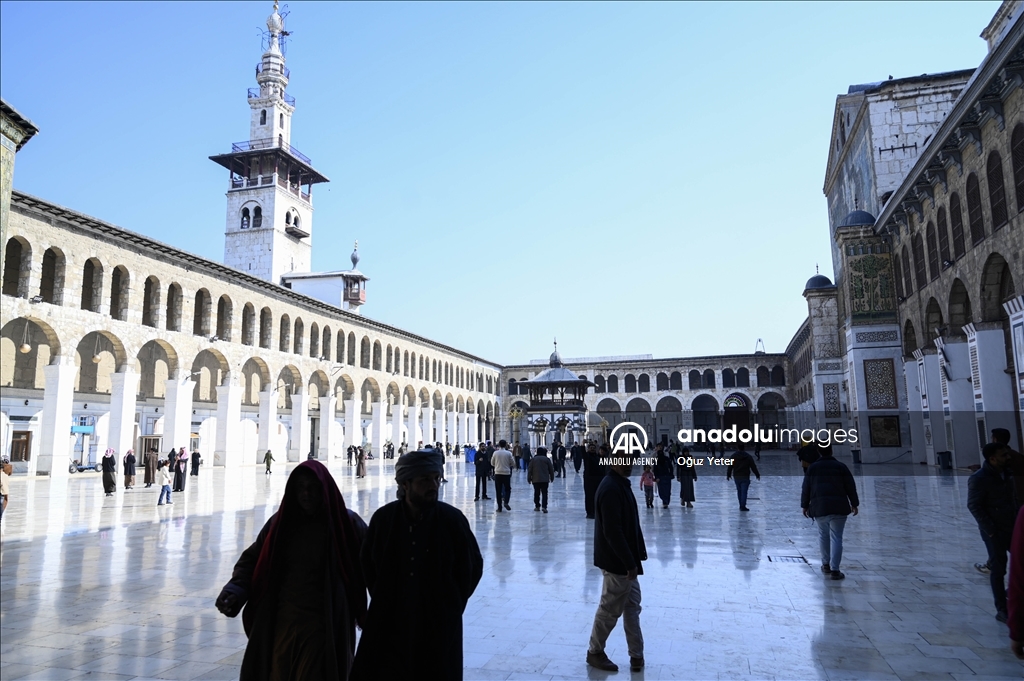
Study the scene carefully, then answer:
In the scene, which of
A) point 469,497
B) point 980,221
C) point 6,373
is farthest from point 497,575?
point 6,373

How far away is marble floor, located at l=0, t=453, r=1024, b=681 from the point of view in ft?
12.6

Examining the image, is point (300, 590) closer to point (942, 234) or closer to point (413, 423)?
point (942, 234)

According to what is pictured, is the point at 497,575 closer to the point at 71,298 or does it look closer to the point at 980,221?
the point at 980,221

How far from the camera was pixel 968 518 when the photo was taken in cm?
928

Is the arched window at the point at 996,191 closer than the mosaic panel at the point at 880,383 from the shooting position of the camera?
Yes

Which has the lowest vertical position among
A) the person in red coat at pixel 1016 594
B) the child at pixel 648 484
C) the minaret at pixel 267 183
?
the child at pixel 648 484

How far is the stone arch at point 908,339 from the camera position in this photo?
2021cm

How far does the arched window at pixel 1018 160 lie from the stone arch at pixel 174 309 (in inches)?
955

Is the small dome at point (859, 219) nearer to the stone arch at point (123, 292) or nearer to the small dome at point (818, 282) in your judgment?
the small dome at point (818, 282)

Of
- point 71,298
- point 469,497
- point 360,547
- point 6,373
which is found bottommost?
point 469,497

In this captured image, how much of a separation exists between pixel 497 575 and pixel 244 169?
147 ft

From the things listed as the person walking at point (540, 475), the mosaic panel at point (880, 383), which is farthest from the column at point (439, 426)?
the person walking at point (540, 475)

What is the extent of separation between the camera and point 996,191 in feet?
42.7

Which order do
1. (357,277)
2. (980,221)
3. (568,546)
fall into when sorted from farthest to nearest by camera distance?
(357,277), (980,221), (568,546)
